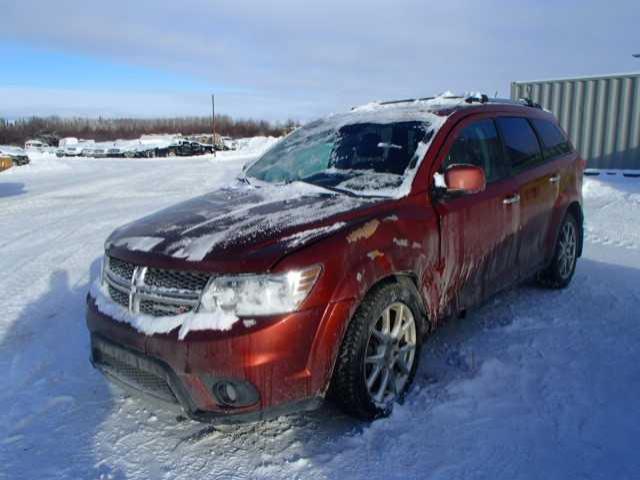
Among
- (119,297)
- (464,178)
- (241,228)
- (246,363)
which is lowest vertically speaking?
(246,363)

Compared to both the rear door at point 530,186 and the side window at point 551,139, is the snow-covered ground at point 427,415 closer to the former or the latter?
the rear door at point 530,186

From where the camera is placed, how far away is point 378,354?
9.70 ft

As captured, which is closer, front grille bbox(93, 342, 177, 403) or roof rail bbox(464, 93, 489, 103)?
front grille bbox(93, 342, 177, 403)

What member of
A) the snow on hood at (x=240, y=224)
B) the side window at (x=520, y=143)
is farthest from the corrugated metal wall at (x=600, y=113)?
the snow on hood at (x=240, y=224)

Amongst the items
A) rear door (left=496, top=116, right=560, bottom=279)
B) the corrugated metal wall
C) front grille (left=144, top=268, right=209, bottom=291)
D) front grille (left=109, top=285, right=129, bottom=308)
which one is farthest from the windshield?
the corrugated metal wall

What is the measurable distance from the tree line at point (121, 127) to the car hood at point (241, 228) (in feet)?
235

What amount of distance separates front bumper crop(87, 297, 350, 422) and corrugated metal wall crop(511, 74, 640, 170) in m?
11.0

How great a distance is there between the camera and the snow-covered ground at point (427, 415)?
8.50 feet

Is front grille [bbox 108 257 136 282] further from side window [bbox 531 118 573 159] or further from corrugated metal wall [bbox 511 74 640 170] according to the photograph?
corrugated metal wall [bbox 511 74 640 170]

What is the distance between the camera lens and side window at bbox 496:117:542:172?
4.19 m

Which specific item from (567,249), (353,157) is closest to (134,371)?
(353,157)

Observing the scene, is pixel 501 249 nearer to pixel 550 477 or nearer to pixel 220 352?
pixel 550 477

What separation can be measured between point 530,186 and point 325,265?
→ 243 cm

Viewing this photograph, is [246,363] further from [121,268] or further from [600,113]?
[600,113]
